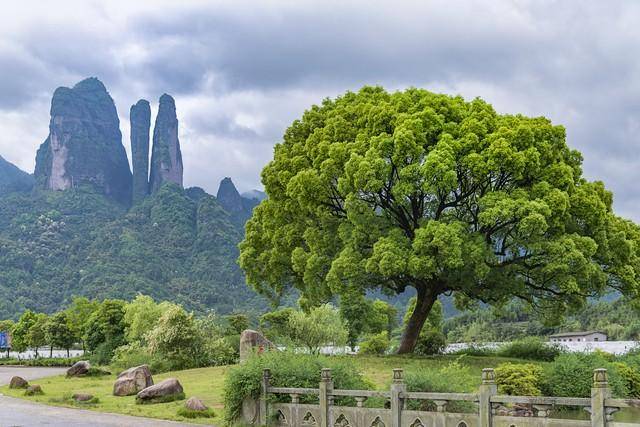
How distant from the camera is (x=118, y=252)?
548 ft

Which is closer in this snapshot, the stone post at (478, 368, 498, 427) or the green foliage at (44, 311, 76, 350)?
the stone post at (478, 368, 498, 427)

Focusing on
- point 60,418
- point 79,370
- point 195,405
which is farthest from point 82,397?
point 79,370

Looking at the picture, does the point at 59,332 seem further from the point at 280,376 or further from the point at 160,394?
the point at 280,376

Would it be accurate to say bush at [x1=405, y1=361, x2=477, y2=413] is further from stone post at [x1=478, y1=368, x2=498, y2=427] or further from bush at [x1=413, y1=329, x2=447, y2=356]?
bush at [x1=413, y1=329, x2=447, y2=356]

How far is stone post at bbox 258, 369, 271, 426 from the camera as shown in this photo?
16.0m

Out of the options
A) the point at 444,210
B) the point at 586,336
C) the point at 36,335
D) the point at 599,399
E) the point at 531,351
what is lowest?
the point at 36,335

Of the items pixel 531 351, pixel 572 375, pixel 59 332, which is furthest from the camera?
Result: pixel 59 332

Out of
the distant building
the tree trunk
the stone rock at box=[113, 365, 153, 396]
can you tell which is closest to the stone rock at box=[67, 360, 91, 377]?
the stone rock at box=[113, 365, 153, 396]

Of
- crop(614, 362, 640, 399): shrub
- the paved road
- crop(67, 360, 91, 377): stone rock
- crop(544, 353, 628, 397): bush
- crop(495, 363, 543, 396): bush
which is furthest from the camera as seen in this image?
crop(67, 360, 91, 377): stone rock

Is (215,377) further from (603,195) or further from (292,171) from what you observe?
(603,195)

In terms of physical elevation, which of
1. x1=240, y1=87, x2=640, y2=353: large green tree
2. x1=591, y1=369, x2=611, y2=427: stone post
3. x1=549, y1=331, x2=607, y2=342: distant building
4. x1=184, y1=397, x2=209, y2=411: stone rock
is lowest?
x1=184, y1=397, x2=209, y2=411: stone rock

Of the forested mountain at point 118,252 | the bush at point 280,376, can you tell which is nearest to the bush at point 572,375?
the bush at point 280,376

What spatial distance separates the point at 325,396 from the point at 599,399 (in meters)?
5.94

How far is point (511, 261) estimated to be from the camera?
29.0 metres
